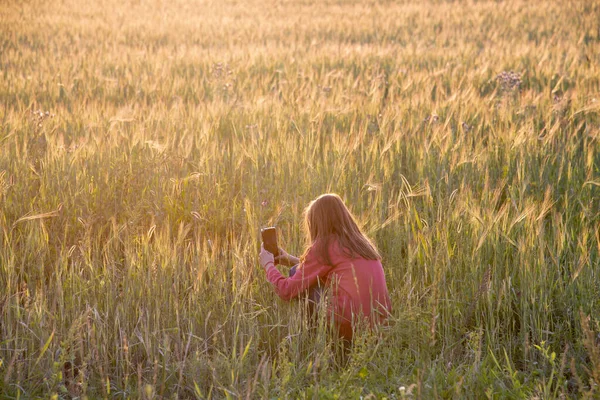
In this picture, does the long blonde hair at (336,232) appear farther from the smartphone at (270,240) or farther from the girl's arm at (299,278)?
the smartphone at (270,240)

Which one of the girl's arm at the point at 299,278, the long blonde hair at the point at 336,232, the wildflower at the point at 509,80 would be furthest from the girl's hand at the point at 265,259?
the wildflower at the point at 509,80

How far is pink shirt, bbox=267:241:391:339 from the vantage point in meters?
2.57

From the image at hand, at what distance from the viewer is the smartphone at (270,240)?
2.75 metres

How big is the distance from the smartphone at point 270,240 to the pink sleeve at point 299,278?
11 cm

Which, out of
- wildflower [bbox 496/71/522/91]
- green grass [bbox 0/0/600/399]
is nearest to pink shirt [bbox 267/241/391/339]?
green grass [bbox 0/0/600/399]

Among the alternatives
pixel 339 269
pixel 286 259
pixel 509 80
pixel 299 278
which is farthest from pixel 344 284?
pixel 509 80

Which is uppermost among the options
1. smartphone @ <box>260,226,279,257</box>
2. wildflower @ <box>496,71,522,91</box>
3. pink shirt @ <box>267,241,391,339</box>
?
wildflower @ <box>496,71,522,91</box>

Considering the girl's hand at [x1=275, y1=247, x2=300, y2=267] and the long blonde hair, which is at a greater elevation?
the long blonde hair

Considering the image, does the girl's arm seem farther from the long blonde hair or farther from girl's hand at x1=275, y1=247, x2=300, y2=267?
girl's hand at x1=275, y1=247, x2=300, y2=267

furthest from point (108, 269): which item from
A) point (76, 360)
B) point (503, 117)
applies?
point (503, 117)

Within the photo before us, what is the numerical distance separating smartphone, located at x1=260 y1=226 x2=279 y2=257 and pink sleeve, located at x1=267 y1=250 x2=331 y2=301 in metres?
0.11

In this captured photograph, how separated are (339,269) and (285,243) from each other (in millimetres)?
714

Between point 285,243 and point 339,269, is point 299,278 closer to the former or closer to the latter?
point 339,269

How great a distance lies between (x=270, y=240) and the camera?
2777 mm
